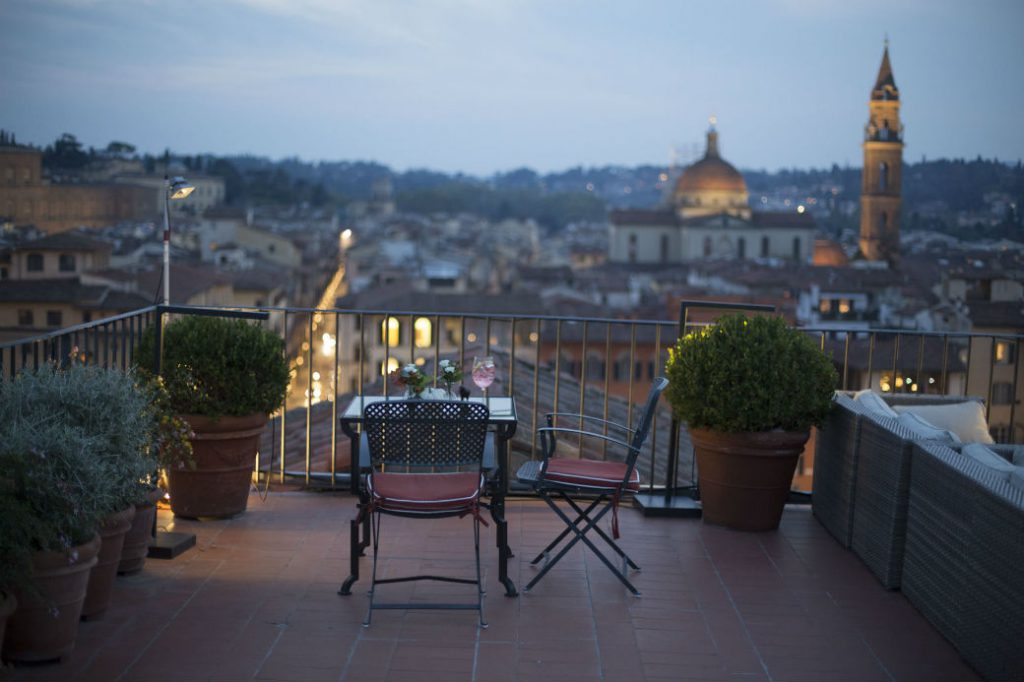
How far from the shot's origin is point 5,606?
345 cm

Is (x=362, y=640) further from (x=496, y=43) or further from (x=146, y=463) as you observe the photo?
Result: (x=496, y=43)

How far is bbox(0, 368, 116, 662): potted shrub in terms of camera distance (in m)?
3.59

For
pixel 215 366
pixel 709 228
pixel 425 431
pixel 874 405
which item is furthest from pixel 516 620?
pixel 709 228

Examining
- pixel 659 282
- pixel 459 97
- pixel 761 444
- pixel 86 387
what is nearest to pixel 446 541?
pixel 761 444

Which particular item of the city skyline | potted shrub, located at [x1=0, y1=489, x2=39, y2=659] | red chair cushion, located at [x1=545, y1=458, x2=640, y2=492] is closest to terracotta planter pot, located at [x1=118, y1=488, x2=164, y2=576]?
potted shrub, located at [x1=0, y1=489, x2=39, y2=659]

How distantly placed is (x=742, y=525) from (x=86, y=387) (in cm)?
349

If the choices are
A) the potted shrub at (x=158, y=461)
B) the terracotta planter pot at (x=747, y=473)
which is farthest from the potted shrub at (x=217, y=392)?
the terracotta planter pot at (x=747, y=473)

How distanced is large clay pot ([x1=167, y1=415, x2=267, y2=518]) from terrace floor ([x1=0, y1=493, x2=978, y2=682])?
11cm

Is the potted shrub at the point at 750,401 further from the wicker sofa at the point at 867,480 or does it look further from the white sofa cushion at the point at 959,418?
the white sofa cushion at the point at 959,418

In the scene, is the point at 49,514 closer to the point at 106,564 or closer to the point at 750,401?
the point at 106,564

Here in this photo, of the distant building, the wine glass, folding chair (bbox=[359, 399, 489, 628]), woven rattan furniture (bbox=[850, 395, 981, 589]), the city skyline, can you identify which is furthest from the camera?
the city skyline

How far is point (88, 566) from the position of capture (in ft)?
12.5

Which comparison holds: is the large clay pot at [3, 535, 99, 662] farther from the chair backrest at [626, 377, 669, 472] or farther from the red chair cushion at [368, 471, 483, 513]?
the chair backrest at [626, 377, 669, 472]

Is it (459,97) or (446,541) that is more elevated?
(459,97)
